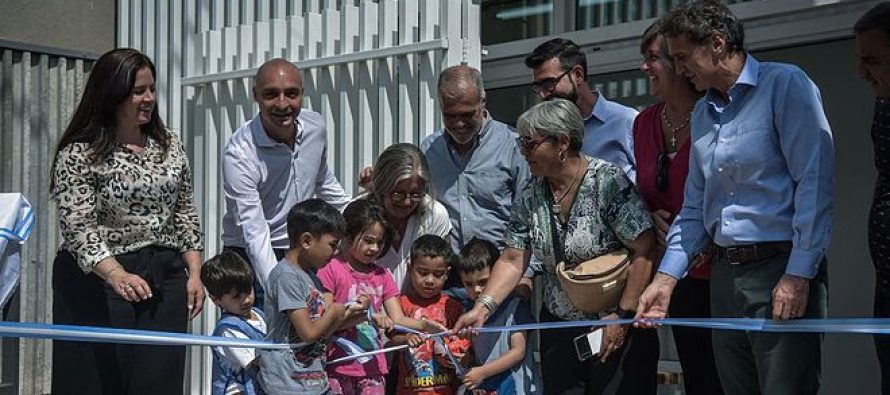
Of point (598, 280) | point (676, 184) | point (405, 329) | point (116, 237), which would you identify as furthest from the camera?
point (405, 329)

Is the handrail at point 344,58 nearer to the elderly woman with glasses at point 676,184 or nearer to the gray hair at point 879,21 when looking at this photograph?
the elderly woman with glasses at point 676,184

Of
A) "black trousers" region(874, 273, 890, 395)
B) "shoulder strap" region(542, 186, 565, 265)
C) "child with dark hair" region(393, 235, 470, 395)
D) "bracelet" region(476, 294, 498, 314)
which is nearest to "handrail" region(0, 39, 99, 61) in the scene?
"child with dark hair" region(393, 235, 470, 395)

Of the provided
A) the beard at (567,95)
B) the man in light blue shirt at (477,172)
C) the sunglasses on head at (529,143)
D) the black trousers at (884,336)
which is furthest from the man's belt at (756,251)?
the beard at (567,95)

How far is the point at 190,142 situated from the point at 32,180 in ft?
3.46

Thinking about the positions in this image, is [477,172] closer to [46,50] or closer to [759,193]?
[759,193]

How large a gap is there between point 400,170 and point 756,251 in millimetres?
1691

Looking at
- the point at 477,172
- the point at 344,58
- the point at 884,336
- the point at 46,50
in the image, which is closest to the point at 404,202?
the point at 477,172

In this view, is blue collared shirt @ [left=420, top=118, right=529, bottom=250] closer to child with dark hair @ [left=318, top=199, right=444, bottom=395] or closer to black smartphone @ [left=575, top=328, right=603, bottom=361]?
child with dark hair @ [left=318, top=199, right=444, bottom=395]

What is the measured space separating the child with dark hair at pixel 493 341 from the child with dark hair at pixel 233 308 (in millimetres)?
993

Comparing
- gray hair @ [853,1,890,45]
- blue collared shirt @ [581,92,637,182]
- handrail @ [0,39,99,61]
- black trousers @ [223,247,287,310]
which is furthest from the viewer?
handrail @ [0,39,99,61]

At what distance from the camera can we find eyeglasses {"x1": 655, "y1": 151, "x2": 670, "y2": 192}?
4.48 metres

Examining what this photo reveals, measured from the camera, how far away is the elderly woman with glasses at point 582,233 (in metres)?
4.24

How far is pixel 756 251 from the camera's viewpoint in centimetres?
375

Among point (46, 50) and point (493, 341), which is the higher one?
point (46, 50)
